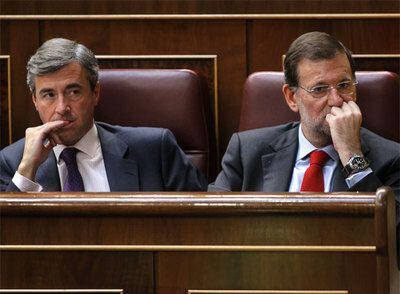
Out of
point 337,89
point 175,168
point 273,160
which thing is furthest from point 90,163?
point 337,89

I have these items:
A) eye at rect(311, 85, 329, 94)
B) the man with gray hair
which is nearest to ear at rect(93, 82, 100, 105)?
the man with gray hair

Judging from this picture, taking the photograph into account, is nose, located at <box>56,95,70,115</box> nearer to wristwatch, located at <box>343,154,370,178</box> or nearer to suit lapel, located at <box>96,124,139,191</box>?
suit lapel, located at <box>96,124,139,191</box>

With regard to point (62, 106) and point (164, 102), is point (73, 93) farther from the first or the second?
point (164, 102)

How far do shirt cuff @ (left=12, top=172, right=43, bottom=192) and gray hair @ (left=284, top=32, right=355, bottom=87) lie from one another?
40cm

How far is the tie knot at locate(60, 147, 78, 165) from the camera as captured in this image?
4.46ft

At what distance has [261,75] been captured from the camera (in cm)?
141

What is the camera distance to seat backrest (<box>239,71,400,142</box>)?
1.37 metres

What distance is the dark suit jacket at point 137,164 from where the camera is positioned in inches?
53.0

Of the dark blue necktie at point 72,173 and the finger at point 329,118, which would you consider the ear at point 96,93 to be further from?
the finger at point 329,118

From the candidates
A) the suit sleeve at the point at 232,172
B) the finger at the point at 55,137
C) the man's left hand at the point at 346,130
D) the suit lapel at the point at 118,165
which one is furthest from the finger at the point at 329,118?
the finger at the point at 55,137

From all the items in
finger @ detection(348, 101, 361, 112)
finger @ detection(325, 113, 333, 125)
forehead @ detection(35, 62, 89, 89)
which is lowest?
finger @ detection(325, 113, 333, 125)

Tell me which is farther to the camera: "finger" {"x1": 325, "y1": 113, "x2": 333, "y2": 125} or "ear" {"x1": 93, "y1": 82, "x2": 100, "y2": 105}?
"ear" {"x1": 93, "y1": 82, "x2": 100, "y2": 105}

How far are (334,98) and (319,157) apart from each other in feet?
0.29

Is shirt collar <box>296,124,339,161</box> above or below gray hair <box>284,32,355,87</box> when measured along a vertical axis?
below
